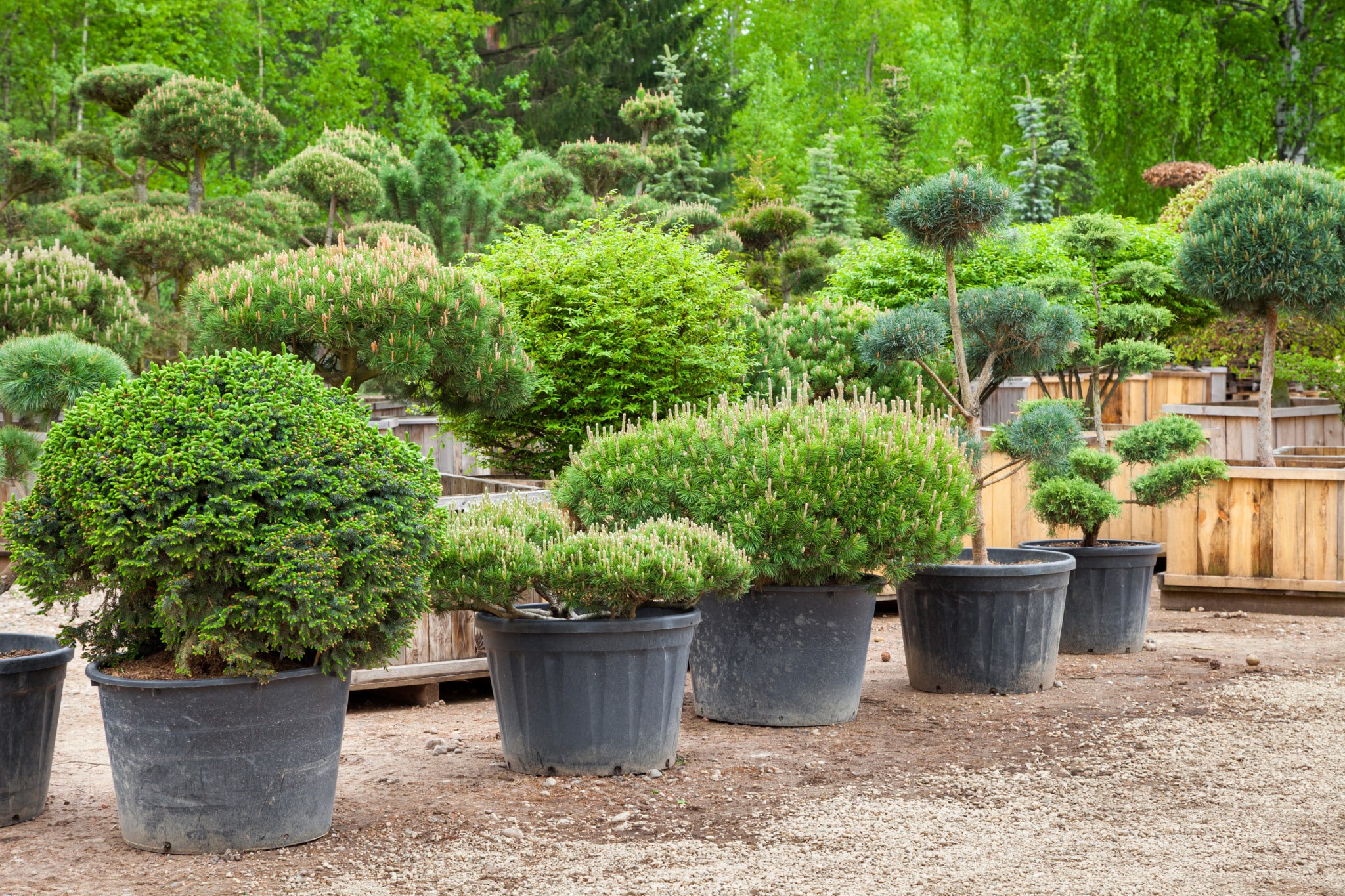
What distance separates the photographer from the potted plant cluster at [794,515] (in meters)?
4.91

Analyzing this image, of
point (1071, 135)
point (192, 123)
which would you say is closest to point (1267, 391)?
point (192, 123)

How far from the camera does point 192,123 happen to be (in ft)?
37.6

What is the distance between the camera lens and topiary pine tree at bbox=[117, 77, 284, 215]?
11344mm

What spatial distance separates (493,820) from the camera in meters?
3.81

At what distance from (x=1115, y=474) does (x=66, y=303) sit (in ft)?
20.8

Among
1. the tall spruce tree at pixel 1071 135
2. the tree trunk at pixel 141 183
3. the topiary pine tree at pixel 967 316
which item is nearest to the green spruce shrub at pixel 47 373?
the topiary pine tree at pixel 967 316

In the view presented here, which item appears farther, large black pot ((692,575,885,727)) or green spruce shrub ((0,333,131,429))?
large black pot ((692,575,885,727))

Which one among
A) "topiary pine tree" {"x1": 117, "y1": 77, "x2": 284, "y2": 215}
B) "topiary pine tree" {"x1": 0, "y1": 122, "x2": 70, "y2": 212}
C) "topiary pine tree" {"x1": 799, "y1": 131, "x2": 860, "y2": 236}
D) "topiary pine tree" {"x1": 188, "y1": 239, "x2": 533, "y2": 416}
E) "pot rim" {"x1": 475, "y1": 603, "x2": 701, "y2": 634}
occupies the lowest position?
"pot rim" {"x1": 475, "y1": 603, "x2": 701, "y2": 634}

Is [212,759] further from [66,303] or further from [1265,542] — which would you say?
[1265,542]

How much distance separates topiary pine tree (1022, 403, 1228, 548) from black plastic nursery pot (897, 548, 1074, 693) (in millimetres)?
917

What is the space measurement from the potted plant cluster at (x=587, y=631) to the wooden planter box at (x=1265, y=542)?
16.2 ft

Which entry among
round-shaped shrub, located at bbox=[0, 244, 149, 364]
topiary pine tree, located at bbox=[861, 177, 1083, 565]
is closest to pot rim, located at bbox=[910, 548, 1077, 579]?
topiary pine tree, located at bbox=[861, 177, 1083, 565]

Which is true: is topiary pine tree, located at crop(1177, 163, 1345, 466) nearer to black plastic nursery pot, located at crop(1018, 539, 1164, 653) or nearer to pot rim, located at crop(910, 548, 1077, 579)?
black plastic nursery pot, located at crop(1018, 539, 1164, 653)

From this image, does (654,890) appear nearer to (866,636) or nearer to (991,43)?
(866,636)
